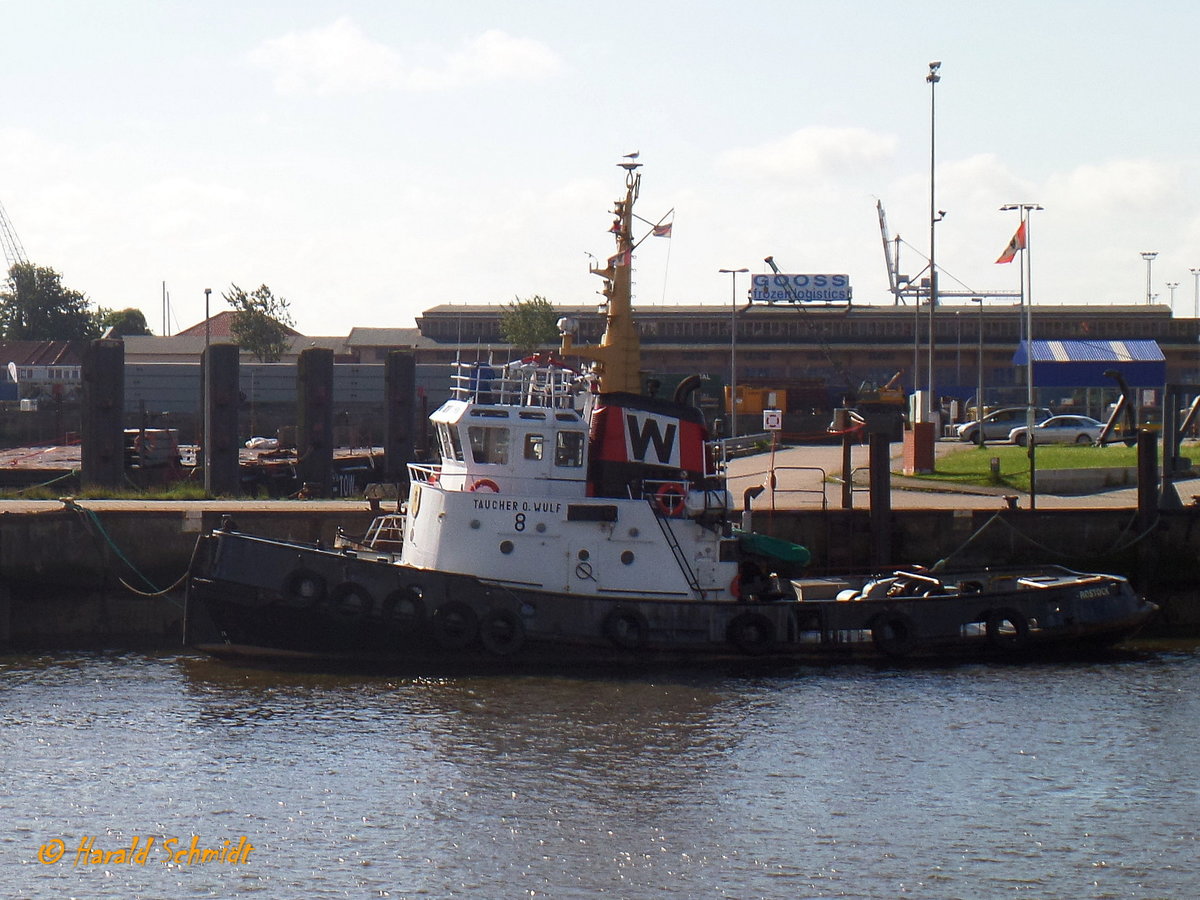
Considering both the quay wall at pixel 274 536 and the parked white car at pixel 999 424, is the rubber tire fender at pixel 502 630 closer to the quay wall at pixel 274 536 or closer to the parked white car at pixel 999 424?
the quay wall at pixel 274 536

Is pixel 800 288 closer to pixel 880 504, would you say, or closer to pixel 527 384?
pixel 880 504

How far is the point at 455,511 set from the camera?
17.9 metres

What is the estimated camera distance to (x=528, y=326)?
60688 millimetres

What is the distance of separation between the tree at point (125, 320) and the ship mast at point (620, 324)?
80.5m

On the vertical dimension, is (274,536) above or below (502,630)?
above

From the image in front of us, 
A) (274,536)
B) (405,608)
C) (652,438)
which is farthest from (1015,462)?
(405,608)

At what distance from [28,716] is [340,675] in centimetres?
388

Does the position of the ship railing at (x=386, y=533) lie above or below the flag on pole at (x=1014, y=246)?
below

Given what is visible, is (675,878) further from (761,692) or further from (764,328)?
(764,328)

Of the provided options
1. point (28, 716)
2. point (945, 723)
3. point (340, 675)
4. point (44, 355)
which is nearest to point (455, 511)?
point (340, 675)

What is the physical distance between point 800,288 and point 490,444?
177ft

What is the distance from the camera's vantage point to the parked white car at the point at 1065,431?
38875 millimetres

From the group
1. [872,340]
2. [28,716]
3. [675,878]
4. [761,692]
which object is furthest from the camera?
[872,340]

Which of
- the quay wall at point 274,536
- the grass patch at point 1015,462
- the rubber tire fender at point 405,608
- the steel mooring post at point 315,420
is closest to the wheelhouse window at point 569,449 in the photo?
the rubber tire fender at point 405,608
